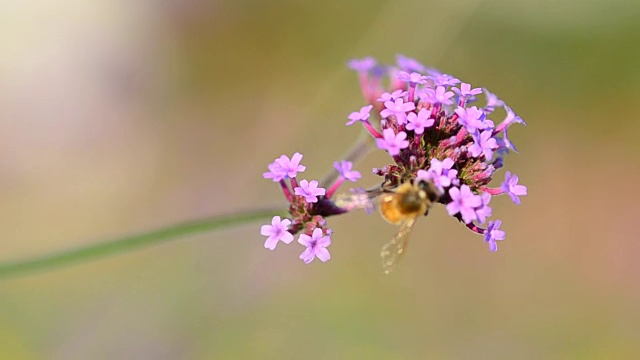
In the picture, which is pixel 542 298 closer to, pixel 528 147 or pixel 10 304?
pixel 528 147

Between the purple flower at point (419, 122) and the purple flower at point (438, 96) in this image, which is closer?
the purple flower at point (419, 122)

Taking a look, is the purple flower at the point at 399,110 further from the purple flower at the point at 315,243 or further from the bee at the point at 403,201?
the purple flower at the point at 315,243

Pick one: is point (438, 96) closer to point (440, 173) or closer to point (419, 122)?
point (419, 122)

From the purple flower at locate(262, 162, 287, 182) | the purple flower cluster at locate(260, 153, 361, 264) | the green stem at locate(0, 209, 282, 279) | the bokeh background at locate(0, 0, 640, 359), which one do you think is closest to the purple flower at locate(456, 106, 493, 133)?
the purple flower cluster at locate(260, 153, 361, 264)

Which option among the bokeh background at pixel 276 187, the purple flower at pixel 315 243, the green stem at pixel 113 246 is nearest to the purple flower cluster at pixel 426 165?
the purple flower at pixel 315 243

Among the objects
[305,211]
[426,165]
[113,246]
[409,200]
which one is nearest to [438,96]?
[426,165]

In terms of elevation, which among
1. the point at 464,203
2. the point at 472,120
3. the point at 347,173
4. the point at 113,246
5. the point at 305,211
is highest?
the point at 472,120
